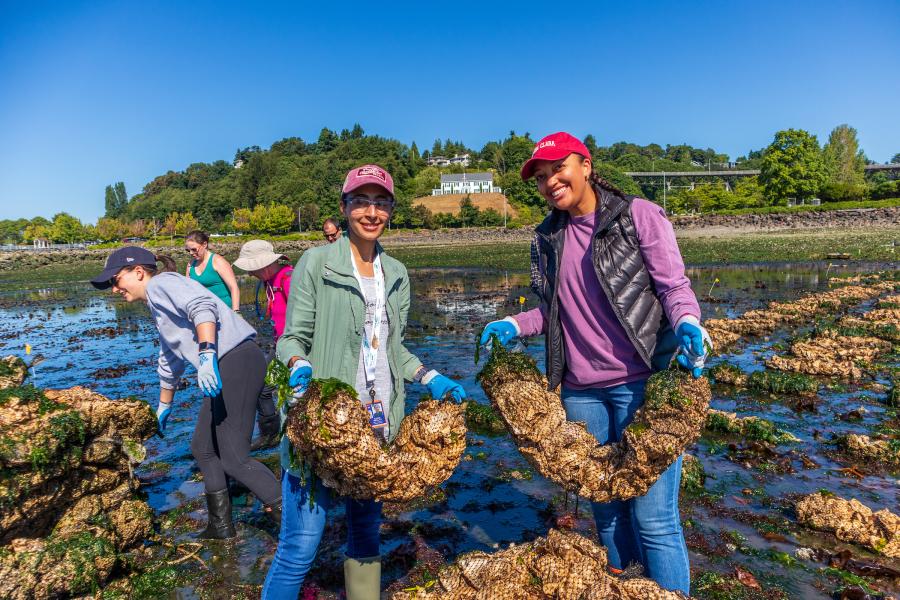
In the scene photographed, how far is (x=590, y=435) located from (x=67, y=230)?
534 feet

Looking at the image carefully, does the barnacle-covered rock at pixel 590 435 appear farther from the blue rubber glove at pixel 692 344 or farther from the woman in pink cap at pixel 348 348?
the woman in pink cap at pixel 348 348

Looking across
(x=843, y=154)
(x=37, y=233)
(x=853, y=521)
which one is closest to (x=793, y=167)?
(x=843, y=154)

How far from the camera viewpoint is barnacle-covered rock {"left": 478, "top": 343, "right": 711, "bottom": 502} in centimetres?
312

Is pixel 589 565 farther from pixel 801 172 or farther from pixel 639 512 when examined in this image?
pixel 801 172

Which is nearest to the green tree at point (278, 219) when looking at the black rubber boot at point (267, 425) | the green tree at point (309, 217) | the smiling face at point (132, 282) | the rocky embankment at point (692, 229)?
the green tree at point (309, 217)

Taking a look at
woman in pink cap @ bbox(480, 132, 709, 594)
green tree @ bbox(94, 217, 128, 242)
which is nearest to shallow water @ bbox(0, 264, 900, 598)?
woman in pink cap @ bbox(480, 132, 709, 594)

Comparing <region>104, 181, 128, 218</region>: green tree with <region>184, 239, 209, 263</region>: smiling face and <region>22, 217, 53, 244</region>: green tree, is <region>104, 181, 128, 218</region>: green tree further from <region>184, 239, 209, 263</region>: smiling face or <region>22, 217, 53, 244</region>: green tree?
<region>184, 239, 209, 263</region>: smiling face

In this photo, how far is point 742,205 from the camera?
93.2 meters

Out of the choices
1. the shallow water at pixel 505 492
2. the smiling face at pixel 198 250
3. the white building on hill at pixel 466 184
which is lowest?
the shallow water at pixel 505 492

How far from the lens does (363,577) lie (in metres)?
3.76

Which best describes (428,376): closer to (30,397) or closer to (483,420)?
(30,397)

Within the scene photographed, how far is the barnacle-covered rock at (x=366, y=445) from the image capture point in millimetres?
3111

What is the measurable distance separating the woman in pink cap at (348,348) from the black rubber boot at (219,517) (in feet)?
6.80

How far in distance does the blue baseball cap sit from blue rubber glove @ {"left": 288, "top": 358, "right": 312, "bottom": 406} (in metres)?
2.35
